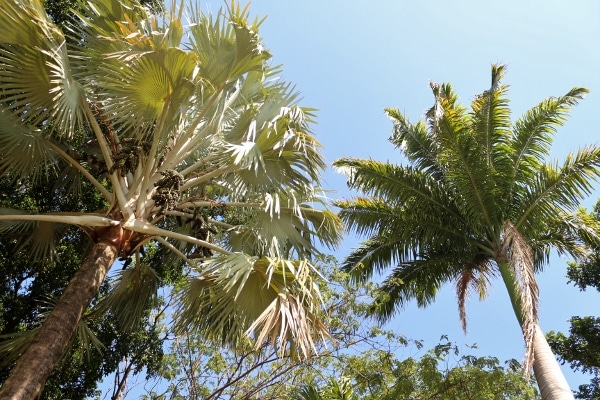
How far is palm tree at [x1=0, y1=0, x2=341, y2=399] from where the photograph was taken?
228 inches

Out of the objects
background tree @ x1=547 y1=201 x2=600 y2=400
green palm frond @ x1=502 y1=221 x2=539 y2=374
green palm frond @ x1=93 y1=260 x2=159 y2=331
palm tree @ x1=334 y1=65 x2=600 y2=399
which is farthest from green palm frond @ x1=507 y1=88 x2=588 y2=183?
green palm frond @ x1=93 y1=260 x2=159 y2=331

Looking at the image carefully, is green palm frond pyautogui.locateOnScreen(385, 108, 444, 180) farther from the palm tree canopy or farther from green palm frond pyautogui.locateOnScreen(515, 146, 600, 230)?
the palm tree canopy

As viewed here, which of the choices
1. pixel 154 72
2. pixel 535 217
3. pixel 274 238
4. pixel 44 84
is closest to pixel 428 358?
pixel 535 217

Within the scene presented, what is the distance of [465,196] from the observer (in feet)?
36.6

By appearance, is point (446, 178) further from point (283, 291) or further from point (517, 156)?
point (283, 291)

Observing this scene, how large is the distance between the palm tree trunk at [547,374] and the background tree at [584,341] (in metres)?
7.29

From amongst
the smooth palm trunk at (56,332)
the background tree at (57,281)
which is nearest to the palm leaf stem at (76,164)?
the smooth palm trunk at (56,332)

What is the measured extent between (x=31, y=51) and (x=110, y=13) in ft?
4.24

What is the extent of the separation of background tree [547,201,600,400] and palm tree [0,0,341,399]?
35.3ft

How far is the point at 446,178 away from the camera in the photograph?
38.5 feet

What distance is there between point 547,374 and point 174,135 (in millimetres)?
6486

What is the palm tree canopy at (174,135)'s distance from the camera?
19.5 ft

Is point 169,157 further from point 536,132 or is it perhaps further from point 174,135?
point 536,132

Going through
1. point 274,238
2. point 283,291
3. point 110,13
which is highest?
point 110,13
